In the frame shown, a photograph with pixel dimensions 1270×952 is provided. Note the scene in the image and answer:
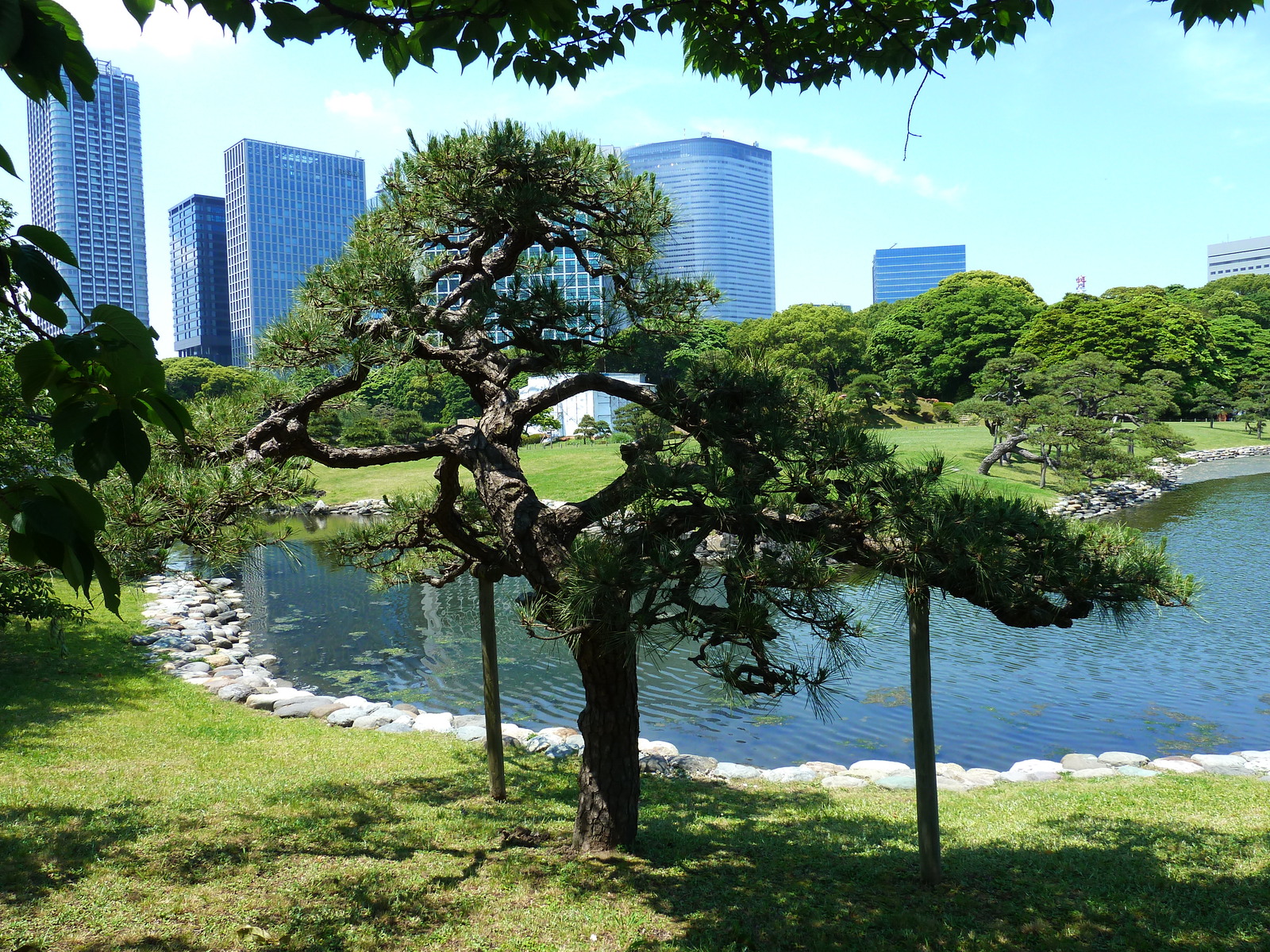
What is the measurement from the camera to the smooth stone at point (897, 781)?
19.7 feet

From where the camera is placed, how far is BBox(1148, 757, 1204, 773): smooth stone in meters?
6.26

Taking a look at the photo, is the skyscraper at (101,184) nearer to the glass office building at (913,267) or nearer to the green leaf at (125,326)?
the green leaf at (125,326)

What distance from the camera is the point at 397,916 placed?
320cm

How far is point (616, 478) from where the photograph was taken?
417cm

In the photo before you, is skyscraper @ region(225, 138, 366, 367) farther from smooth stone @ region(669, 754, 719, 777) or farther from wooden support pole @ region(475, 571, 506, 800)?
wooden support pole @ region(475, 571, 506, 800)

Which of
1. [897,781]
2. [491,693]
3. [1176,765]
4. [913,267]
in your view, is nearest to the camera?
[491,693]

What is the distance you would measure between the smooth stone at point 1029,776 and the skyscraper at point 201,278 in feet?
283

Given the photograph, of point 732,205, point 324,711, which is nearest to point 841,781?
point 324,711

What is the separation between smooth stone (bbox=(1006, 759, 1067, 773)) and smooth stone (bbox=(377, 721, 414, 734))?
16.1 ft

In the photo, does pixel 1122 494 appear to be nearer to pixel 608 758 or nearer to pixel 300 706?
pixel 300 706

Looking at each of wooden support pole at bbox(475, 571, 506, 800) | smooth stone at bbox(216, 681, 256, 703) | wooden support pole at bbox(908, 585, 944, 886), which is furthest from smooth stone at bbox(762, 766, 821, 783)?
smooth stone at bbox(216, 681, 256, 703)

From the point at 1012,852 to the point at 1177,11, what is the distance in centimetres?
373

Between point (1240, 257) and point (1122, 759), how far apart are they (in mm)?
170100

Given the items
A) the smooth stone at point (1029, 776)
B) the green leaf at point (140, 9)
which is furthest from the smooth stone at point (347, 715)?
the green leaf at point (140, 9)
